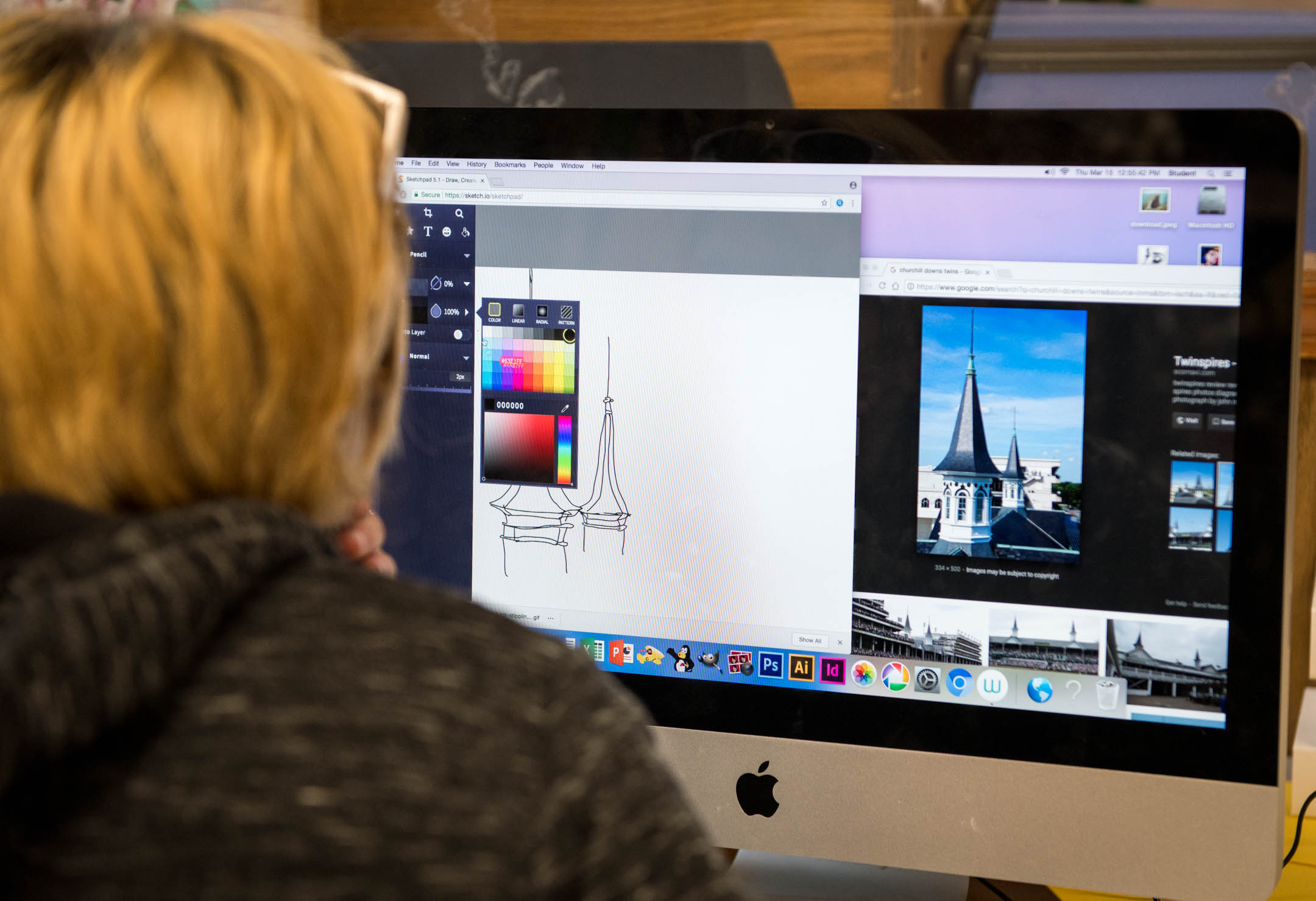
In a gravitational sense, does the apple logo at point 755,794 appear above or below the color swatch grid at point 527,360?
below

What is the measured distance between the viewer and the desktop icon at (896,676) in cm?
67

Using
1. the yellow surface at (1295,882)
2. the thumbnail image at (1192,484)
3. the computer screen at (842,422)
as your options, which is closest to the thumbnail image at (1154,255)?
A: the computer screen at (842,422)

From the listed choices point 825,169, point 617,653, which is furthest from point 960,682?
point 825,169

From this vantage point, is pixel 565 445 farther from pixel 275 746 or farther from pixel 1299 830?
pixel 1299 830

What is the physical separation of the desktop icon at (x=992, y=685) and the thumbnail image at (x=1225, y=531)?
145 millimetres

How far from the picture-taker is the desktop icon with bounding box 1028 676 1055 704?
654mm

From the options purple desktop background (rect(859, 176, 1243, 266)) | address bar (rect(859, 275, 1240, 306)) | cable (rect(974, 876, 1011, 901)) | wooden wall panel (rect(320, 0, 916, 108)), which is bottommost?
cable (rect(974, 876, 1011, 901))

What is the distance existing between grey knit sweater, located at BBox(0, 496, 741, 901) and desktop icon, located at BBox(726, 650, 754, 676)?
0.35 meters

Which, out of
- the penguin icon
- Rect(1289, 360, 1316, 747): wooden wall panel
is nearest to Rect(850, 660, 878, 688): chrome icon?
the penguin icon

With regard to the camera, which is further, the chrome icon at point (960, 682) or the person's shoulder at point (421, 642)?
the chrome icon at point (960, 682)

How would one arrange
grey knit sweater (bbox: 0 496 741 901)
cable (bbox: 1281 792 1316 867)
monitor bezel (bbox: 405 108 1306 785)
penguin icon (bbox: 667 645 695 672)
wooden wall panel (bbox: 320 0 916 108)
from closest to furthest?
grey knit sweater (bbox: 0 496 741 901) < monitor bezel (bbox: 405 108 1306 785) < penguin icon (bbox: 667 645 695 672) < cable (bbox: 1281 792 1316 867) < wooden wall panel (bbox: 320 0 916 108)

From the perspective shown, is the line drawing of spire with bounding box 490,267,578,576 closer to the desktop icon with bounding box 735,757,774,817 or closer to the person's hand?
the person's hand

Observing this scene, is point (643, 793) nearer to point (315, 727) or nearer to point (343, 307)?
point (315, 727)

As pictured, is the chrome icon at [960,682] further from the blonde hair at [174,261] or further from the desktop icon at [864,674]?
the blonde hair at [174,261]
